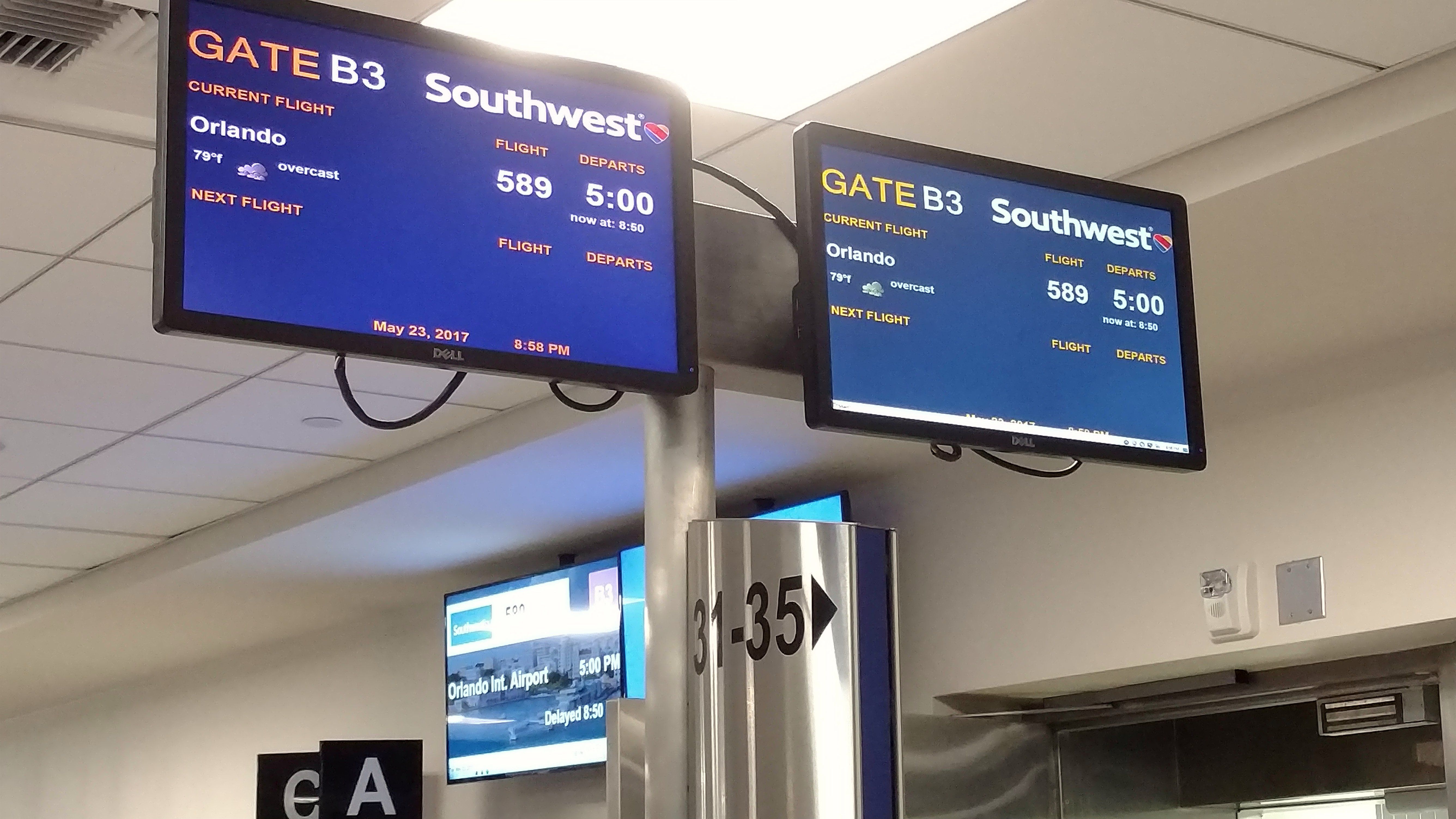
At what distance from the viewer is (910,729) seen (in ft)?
15.6

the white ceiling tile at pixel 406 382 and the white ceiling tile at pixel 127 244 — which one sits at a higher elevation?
the white ceiling tile at pixel 127 244

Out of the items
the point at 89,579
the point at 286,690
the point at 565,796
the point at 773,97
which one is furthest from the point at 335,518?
the point at 773,97

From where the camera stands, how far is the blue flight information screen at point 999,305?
2006mm

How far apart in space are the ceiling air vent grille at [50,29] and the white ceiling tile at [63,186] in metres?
0.28

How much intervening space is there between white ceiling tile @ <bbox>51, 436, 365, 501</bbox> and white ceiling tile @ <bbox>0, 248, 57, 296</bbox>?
1.27 metres

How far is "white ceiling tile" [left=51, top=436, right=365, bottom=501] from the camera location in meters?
5.12

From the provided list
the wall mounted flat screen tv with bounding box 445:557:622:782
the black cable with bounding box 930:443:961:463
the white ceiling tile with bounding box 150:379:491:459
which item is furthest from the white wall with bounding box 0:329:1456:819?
the black cable with bounding box 930:443:961:463

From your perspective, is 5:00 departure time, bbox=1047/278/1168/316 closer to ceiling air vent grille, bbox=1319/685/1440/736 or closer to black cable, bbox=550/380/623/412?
black cable, bbox=550/380/623/412

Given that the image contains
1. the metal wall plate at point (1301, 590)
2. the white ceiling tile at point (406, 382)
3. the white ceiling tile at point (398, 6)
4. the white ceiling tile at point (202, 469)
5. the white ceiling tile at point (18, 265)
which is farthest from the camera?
the white ceiling tile at point (202, 469)

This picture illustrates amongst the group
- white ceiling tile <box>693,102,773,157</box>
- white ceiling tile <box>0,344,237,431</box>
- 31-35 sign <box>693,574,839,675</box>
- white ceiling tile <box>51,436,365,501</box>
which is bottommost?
31-35 sign <box>693,574,839,675</box>

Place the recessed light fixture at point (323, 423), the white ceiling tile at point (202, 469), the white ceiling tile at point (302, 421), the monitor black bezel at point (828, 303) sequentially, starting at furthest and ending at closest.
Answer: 1. the white ceiling tile at point (202, 469)
2. the recessed light fixture at point (323, 423)
3. the white ceiling tile at point (302, 421)
4. the monitor black bezel at point (828, 303)

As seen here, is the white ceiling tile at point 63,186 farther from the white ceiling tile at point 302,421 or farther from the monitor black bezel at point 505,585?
the monitor black bezel at point 505,585

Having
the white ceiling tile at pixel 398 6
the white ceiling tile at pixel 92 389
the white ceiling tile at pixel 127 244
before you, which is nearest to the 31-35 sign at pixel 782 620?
the white ceiling tile at pixel 398 6

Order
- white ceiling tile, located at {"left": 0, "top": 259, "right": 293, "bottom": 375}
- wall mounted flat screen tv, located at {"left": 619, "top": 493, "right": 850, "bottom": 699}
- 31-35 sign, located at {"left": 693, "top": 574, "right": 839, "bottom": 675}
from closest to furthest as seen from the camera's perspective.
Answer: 31-35 sign, located at {"left": 693, "top": 574, "right": 839, "bottom": 675} → white ceiling tile, located at {"left": 0, "top": 259, "right": 293, "bottom": 375} → wall mounted flat screen tv, located at {"left": 619, "top": 493, "right": 850, "bottom": 699}
